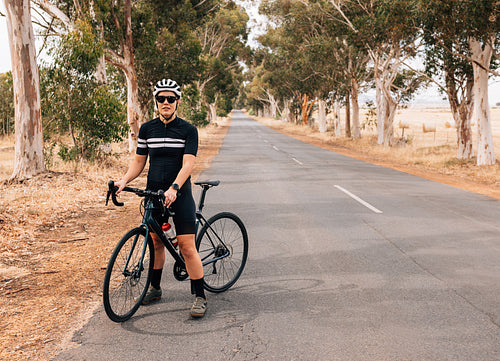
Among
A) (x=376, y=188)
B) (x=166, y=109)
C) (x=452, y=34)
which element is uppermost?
(x=452, y=34)

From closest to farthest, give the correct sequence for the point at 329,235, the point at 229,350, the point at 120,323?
the point at 229,350
the point at 120,323
the point at 329,235

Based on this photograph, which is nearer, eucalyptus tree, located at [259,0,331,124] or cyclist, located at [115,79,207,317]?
cyclist, located at [115,79,207,317]

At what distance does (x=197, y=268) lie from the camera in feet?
13.0

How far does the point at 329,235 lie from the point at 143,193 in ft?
12.4

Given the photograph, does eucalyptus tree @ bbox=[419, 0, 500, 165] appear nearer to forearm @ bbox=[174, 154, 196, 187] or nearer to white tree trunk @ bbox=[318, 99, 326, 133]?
forearm @ bbox=[174, 154, 196, 187]

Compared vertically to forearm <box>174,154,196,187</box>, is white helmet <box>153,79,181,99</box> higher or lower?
higher

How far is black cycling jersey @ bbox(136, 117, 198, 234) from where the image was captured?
3.77 m

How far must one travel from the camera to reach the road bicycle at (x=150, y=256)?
3617mm

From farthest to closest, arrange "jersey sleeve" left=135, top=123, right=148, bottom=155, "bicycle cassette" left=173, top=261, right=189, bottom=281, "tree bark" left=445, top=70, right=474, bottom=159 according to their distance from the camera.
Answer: "tree bark" left=445, top=70, right=474, bottom=159, "bicycle cassette" left=173, top=261, right=189, bottom=281, "jersey sleeve" left=135, top=123, right=148, bottom=155

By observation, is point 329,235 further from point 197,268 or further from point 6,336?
point 6,336

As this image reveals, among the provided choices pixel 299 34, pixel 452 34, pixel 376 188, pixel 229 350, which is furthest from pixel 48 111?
pixel 299 34

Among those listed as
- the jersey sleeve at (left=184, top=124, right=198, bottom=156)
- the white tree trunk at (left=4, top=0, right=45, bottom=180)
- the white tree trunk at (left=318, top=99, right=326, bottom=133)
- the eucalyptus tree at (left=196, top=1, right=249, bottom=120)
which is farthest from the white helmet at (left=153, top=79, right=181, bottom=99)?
the white tree trunk at (left=318, top=99, right=326, bottom=133)

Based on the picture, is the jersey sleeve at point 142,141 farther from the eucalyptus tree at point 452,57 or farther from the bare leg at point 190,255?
the eucalyptus tree at point 452,57

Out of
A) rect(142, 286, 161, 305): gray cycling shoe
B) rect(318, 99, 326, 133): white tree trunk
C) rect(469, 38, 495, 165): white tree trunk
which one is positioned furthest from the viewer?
rect(318, 99, 326, 133): white tree trunk
